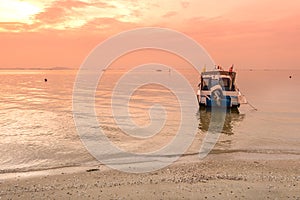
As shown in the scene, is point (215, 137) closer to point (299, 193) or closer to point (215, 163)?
point (215, 163)

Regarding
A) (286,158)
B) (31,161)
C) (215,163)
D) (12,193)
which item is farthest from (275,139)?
(12,193)

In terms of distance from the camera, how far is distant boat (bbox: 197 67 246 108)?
35969 millimetres

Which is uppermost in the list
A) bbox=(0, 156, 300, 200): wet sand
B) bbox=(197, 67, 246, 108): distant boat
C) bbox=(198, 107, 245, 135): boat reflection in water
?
bbox=(197, 67, 246, 108): distant boat

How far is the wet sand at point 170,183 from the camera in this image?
9906mm

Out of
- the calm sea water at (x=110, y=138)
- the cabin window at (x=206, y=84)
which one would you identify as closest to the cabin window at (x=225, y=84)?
the cabin window at (x=206, y=84)

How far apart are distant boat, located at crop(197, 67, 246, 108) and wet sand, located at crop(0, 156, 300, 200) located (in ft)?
71.7

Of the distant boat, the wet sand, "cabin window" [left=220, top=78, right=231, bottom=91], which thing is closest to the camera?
the wet sand

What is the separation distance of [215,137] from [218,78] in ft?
51.5

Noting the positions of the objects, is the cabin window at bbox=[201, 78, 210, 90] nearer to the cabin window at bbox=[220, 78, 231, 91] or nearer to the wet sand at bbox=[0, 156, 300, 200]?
the cabin window at bbox=[220, 78, 231, 91]

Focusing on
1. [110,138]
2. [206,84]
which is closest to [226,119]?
[206,84]

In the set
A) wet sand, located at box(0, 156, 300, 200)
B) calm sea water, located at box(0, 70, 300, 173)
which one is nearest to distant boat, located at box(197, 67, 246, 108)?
calm sea water, located at box(0, 70, 300, 173)

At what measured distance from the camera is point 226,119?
31.9 metres

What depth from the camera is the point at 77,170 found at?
44.7ft

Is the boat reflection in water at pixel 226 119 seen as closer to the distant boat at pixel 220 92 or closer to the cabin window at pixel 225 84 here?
the distant boat at pixel 220 92
